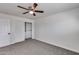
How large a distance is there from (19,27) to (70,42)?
13.7 feet

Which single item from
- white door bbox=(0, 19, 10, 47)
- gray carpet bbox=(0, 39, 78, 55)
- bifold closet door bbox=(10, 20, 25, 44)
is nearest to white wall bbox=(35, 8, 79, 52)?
gray carpet bbox=(0, 39, 78, 55)

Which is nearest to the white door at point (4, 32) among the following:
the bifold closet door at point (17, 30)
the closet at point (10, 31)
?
the closet at point (10, 31)

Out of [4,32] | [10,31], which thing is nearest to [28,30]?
[10,31]

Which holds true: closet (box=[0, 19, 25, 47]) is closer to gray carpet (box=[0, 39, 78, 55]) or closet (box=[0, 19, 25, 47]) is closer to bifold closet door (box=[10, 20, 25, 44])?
bifold closet door (box=[10, 20, 25, 44])

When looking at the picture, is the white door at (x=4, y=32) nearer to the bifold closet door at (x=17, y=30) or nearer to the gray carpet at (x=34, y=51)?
the bifold closet door at (x=17, y=30)

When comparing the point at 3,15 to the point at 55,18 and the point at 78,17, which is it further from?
the point at 78,17

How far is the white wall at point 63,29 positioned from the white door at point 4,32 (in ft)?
9.54

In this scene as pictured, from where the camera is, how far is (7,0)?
226 cm

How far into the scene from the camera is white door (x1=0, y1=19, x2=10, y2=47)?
14.1 ft

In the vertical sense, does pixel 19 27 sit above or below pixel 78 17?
below

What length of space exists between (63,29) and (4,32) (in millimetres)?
3916

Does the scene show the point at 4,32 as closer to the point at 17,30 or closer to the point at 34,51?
the point at 17,30

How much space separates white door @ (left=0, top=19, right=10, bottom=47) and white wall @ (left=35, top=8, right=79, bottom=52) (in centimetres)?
291
